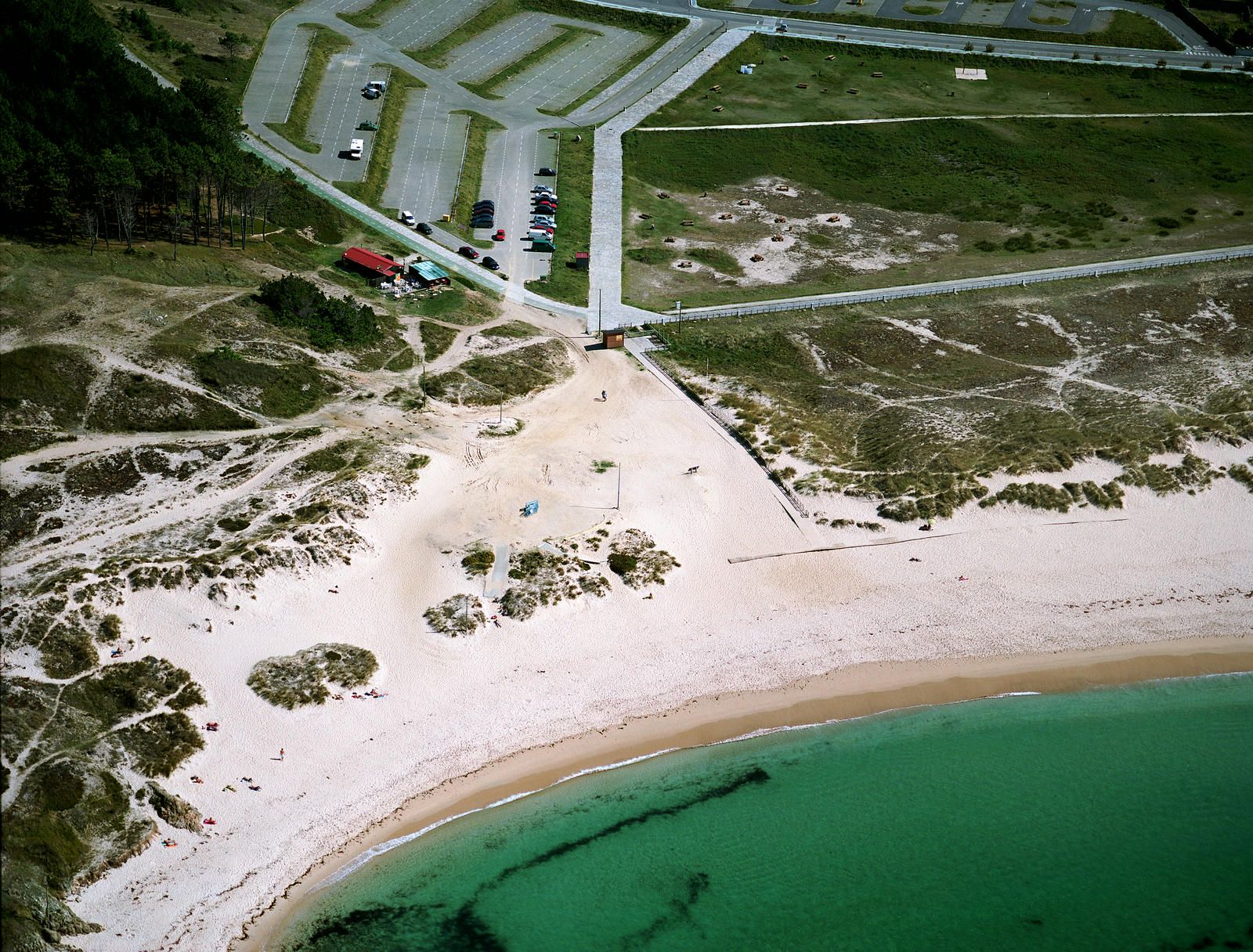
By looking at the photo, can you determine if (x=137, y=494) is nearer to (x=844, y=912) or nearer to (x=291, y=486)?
(x=291, y=486)

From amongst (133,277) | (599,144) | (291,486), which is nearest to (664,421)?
(291,486)

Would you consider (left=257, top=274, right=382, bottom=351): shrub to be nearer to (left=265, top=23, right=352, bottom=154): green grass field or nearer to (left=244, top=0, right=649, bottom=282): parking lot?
(left=244, top=0, right=649, bottom=282): parking lot

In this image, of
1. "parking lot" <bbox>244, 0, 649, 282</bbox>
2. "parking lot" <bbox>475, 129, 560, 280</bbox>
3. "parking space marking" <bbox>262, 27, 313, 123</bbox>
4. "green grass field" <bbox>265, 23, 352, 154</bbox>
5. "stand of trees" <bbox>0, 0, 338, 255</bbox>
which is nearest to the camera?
"stand of trees" <bbox>0, 0, 338, 255</bbox>

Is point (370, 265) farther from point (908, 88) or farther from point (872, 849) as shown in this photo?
point (908, 88)

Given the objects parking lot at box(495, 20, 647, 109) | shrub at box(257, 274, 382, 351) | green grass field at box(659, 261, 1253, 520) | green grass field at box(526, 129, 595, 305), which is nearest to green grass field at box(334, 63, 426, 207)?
parking lot at box(495, 20, 647, 109)

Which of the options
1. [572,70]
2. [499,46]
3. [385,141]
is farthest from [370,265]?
[499,46]
